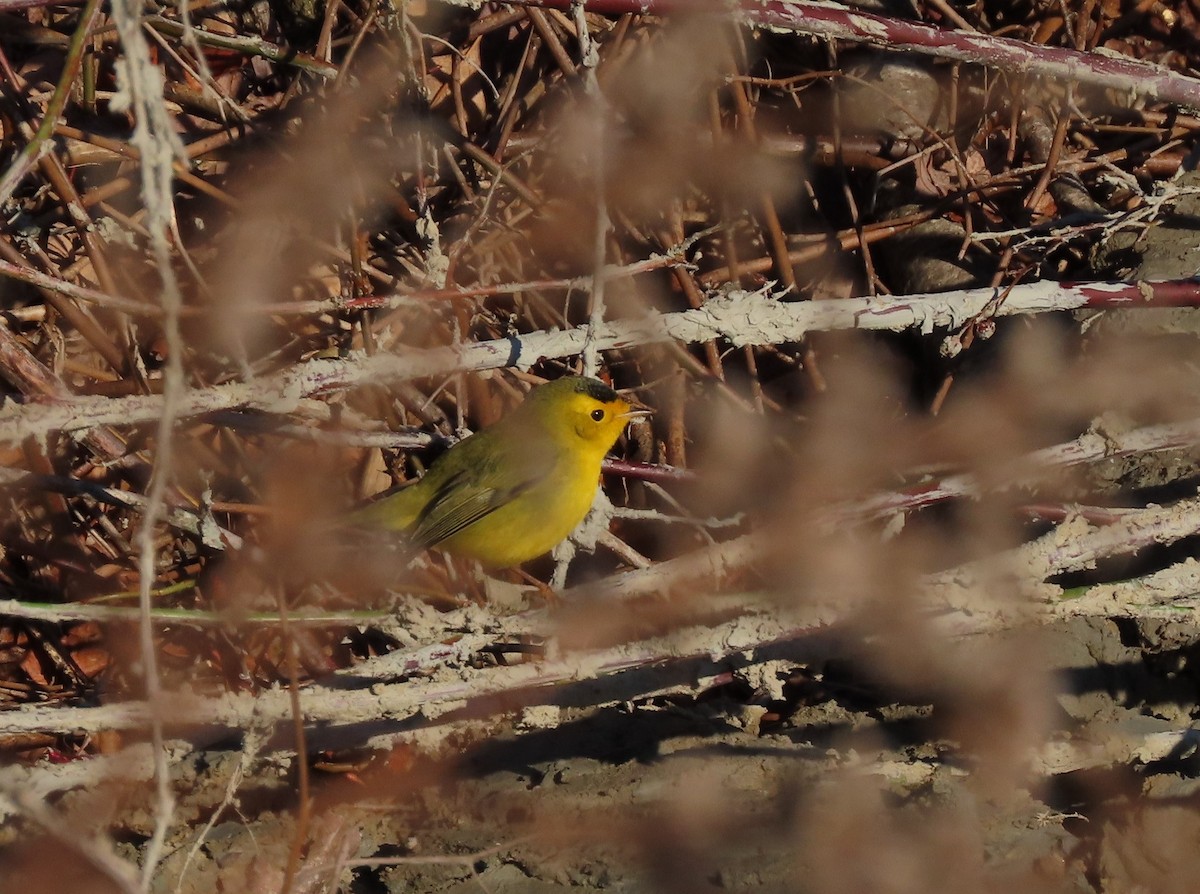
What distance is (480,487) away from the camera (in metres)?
3.92

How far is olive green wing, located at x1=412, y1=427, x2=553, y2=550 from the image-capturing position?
3889mm

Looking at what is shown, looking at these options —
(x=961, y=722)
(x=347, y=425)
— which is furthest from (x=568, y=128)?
(x=961, y=722)

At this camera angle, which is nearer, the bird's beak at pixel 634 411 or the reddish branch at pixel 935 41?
the reddish branch at pixel 935 41

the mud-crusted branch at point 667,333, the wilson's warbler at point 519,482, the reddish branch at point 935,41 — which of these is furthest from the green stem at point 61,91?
the wilson's warbler at point 519,482

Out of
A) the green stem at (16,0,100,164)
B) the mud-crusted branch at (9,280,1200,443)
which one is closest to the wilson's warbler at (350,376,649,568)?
the mud-crusted branch at (9,280,1200,443)

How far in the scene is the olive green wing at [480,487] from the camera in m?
3.89

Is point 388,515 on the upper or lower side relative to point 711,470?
lower

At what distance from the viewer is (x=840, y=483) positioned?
2523 mm

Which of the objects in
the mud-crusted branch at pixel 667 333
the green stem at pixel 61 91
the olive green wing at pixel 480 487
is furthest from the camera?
the olive green wing at pixel 480 487

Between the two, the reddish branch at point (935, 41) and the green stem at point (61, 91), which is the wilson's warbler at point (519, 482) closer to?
the reddish branch at point (935, 41)

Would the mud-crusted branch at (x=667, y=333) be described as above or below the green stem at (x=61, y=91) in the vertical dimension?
below

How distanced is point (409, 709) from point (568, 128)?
1922 mm

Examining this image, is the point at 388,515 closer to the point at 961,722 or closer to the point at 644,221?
the point at 644,221

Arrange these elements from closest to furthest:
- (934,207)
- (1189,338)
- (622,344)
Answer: (622,344)
(1189,338)
(934,207)
